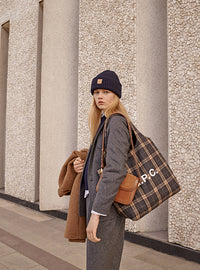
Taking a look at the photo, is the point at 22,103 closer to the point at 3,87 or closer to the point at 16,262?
the point at 3,87

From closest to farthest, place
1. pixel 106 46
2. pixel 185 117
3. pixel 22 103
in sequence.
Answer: pixel 185 117, pixel 106 46, pixel 22 103

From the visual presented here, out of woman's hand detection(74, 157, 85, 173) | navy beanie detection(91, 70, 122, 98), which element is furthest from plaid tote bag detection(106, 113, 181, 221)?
woman's hand detection(74, 157, 85, 173)

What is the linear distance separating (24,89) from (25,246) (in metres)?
3.89

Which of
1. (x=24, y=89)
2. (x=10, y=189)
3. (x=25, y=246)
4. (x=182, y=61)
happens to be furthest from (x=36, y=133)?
(x=182, y=61)

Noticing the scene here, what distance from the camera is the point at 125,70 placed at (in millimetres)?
3783

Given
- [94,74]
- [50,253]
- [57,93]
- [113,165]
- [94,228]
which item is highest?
[94,74]

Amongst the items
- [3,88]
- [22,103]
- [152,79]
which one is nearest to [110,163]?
[152,79]

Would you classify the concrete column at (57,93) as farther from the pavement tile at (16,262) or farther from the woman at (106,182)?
the woman at (106,182)

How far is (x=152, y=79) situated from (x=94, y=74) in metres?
1.05

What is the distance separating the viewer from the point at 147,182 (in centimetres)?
147

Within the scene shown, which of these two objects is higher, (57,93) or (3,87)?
(3,87)

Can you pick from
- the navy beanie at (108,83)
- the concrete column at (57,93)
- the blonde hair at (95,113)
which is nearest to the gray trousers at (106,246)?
the blonde hair at (95,113)

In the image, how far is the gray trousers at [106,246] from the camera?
1.44 m

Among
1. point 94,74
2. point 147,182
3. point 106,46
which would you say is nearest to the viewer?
point 147,182
